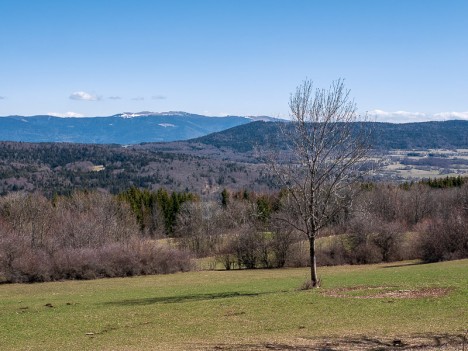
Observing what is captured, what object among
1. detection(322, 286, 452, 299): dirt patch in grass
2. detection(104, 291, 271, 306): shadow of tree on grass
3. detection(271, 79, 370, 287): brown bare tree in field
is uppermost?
detection(271, 79, 370, 287): brown bare tree in field

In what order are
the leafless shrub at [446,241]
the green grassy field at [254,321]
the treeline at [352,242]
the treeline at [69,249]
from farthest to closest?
the treeline at [352,242] < the leafless shrub at [446,241] < the treeline at [69,249] < the green grassy field at [254,321]

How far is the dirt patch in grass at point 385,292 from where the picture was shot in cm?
2683

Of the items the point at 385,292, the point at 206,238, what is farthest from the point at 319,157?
the point at 206,238

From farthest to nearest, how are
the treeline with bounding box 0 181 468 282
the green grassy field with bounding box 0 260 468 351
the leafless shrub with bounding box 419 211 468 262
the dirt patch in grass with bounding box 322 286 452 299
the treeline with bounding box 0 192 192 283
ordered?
the leafless shrub with bounding box 419 211 468 262
the treeline with bounding box 0 181 468 282
the treeline with bounding box 0 192 192 283
the dirt patch in grass with bounding box 322 286 452 299
the green grassy field with bounding box 0 260 468 351

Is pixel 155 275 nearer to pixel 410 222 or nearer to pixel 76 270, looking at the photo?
pixel 76 270

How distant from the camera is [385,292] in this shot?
2864cm

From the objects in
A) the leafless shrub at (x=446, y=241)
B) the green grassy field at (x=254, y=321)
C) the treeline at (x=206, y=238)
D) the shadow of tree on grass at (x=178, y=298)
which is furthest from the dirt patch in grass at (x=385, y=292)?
the leafless shrub at (x=446, y=241)

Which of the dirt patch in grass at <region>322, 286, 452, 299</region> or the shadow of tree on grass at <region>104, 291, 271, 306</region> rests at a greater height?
the dirt patch in grass at <region>322, 286, 452, 299</region>

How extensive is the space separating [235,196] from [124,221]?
32.1 meters

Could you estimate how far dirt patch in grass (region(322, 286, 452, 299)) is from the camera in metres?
26.8

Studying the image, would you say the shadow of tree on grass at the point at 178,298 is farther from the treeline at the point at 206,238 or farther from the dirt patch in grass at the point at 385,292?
the treeline at the point at 206,238

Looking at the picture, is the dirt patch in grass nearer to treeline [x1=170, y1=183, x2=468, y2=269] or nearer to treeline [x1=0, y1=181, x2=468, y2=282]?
treeline [x1=0, y1=181, x2=468, y2=282]

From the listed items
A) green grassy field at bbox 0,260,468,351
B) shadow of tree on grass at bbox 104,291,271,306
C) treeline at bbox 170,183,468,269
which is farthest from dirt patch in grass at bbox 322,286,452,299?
treeline at bbox 170,183,468,269

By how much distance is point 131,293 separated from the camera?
40312mm
